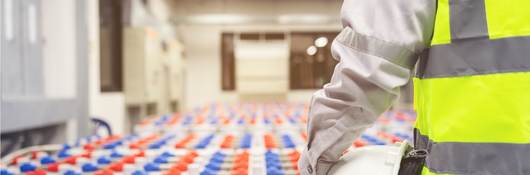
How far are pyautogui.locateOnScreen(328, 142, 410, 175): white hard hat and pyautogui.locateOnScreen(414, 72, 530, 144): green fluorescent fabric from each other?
0.13 m

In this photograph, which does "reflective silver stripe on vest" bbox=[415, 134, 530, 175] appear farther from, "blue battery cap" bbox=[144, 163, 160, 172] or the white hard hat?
"blue battery cap" bbox=[144, 163, 160, 172]

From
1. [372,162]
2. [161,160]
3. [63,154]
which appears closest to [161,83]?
[63,154]

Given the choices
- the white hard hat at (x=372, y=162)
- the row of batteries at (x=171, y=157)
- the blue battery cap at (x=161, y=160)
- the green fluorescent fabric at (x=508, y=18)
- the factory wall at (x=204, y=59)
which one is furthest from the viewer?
the factory wall at (x=204, y=59)

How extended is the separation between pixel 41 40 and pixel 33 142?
552mm

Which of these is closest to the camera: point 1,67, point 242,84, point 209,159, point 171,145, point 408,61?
point 408,61

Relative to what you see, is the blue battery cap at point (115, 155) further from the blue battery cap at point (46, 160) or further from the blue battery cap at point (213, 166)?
the blue battery cap at point (213, 166)

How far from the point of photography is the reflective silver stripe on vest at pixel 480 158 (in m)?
0.87

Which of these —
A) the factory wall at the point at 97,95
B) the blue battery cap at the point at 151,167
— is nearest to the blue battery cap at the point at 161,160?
the blue battery cap at the point at 151,167

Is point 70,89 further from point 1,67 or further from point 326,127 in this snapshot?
point 326,127

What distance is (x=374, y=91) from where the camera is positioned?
98cm

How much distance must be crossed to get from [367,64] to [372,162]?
0.26 meters

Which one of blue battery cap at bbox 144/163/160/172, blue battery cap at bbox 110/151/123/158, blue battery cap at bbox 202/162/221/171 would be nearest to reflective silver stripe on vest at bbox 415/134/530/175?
blue battery cap at bbox 202/162/221/171

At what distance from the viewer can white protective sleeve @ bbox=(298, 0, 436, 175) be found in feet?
3.05

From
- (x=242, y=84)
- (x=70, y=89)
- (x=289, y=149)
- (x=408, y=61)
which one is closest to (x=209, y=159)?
(x=289, y=149)
